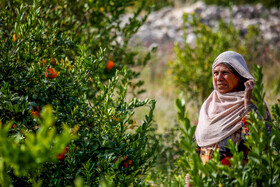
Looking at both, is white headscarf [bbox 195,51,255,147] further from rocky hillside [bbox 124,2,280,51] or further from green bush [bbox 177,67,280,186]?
rocky hillside [bbox 124,2,280,51]

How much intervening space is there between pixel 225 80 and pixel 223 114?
0.24m

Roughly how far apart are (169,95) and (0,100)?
5304mm

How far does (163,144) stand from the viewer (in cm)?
380

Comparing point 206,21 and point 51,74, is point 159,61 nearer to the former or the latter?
point 206,21

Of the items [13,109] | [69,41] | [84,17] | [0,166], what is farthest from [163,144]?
[0,166]

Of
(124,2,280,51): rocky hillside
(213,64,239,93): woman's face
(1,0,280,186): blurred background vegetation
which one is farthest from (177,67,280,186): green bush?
(124,2,280,51): rocky hillside

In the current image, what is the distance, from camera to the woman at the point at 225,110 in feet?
5.95

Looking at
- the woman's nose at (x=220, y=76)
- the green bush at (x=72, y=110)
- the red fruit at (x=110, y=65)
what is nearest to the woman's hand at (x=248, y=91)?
the woman's nose at (x=220, y=76)

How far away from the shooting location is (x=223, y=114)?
1.89 metres

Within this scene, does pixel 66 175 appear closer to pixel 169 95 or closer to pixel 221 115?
pixel 221 115

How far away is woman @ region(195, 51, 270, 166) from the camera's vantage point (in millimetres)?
1813

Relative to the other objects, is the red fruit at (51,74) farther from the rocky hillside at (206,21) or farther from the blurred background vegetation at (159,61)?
the rocky hillside at (206,21)

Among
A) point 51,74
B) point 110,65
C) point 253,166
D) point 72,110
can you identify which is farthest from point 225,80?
point 110,65

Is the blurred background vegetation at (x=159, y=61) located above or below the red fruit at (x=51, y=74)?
above
